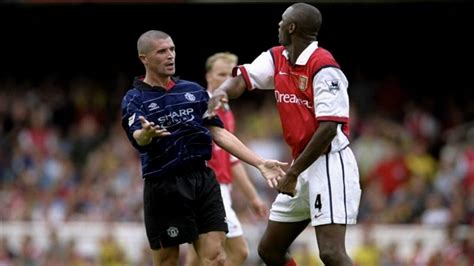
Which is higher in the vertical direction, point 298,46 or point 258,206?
point 298,46

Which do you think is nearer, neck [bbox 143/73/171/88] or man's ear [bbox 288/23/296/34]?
man's ear [bbox 288/23/296/34]

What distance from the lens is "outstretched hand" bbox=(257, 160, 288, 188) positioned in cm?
930

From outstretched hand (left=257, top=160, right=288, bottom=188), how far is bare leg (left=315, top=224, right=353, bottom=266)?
0.45m

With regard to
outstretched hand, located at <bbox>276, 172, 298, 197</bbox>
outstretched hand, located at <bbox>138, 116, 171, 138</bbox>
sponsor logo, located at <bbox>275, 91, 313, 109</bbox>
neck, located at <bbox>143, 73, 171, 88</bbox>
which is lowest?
outstretched hand, located at <bbox>276, 172, 298, 197</bbox>

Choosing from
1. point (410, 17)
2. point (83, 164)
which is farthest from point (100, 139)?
point (410, 17)

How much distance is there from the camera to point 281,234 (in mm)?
9711

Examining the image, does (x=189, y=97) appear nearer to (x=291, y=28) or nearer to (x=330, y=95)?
(x=291, y=28)

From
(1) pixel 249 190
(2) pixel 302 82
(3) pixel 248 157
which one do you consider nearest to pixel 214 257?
(3) pixel 248 157

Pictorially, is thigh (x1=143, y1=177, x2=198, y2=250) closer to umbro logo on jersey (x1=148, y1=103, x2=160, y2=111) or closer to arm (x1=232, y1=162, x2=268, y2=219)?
umbro logo on jersey (x1=148, y1=103, x2=160, y2=111)

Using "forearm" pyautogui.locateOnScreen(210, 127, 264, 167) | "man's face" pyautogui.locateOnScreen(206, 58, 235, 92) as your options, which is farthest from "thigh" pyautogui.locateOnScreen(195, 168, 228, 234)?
"man's face" pyautogui.locateOnScreen(206, 58, 235, 92)

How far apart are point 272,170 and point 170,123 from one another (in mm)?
810

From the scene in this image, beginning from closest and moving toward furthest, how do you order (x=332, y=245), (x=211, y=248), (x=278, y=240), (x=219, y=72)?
1. (x=332, y=245)
2. (x=211, y=248)
3. (x=278, y=240)
4. (x=219, y=72)

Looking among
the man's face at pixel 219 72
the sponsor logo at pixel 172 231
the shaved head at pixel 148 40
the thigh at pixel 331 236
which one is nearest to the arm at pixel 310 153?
the thigh at pixel 331 236

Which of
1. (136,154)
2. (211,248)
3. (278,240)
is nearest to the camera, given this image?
(211,248)
